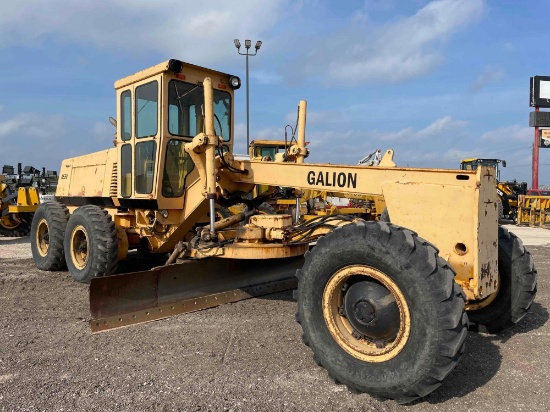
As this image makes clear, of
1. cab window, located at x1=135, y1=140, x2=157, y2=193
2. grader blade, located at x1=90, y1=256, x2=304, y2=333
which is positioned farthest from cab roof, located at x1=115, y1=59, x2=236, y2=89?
grader blade, located at x1=90, y1=256, x2=304, y2=333

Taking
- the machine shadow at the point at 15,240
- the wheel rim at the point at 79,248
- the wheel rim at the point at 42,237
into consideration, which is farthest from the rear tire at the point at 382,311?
the machine shadow at the point at 15,240

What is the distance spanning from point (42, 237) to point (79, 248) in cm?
176

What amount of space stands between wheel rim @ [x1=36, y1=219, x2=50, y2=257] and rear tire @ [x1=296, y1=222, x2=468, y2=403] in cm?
616

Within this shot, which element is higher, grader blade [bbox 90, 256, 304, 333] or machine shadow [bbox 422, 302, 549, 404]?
grader blade [bbox 90, 256, 304, 333]

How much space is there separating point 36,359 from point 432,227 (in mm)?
3385

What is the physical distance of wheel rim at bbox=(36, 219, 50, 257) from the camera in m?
8.32

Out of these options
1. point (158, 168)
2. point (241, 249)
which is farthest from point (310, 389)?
point (158, 168)

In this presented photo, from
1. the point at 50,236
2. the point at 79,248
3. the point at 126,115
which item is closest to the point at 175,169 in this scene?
the point at 126,115

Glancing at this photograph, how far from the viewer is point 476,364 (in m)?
3.86

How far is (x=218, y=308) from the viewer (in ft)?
18.4

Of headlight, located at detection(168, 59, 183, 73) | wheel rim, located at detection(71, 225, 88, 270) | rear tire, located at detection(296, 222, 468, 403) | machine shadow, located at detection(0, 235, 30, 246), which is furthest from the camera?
machine shadow, located at detection(0, 235, 30, 246)

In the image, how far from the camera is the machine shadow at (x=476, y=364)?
336 centimetres

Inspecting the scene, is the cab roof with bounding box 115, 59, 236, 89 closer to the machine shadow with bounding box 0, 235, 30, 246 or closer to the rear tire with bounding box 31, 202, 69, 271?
the rear tire with bounding box 31, 202, 69, 271

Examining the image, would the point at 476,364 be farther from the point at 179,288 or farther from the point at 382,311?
the point at 179,288
